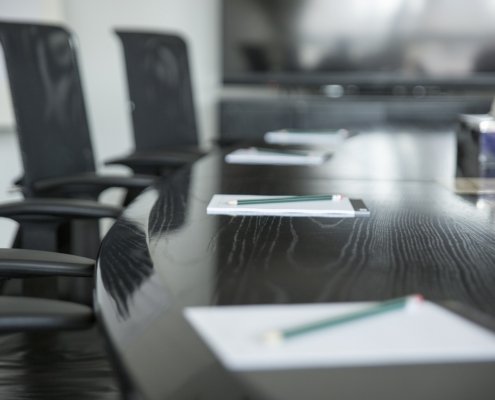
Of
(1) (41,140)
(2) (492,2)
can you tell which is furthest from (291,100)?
(1) (41,140)

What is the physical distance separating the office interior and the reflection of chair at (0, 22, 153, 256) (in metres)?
2.71

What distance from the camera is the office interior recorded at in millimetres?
5055

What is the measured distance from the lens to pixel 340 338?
590mm

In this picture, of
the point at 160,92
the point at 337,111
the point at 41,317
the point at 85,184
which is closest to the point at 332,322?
the point at 41,317

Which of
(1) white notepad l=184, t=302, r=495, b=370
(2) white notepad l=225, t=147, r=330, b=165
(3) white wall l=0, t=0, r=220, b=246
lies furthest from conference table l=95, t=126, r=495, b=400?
(3) white wall l=0, t=0, r=220, b=246

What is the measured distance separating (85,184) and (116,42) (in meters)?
3.37

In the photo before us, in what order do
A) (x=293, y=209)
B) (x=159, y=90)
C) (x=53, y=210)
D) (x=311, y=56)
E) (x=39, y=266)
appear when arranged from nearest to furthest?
(x=39, y=266)
(x=293, y=209)
(x=53, y=210)
(x=159, y=90)
(x=311, y=56)

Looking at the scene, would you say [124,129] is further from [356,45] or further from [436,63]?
[436,63]

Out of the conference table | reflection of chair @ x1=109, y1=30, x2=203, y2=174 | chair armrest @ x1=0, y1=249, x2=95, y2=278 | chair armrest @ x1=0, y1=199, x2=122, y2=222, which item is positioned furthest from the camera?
reflection of chair @ x1=109, y1=30, x2=203, y2=174

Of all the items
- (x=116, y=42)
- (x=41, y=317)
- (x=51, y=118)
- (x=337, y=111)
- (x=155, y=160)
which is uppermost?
(x=116, y=42)

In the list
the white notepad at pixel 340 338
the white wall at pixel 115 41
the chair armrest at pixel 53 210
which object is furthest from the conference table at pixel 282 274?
the white wall at pixel 115 41

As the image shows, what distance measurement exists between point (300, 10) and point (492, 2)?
1.34 metres

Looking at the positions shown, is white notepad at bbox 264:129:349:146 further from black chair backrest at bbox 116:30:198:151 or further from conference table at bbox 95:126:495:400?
conference table at bbox 95:126:495:400

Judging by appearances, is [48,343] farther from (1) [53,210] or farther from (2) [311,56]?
(2) [311,56]
